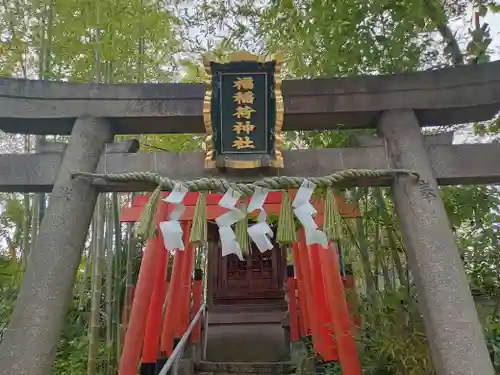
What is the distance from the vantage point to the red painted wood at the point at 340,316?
13.8 feet

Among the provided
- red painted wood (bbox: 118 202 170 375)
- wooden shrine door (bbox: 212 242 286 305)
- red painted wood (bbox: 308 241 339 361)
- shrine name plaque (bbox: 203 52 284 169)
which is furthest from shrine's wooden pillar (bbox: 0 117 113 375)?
wooden shrine door (bbox: 212 242 286 305)

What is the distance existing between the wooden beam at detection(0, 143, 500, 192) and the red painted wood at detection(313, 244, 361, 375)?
1.73 metres

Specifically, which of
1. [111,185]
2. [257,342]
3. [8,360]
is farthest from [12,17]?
[257,342]

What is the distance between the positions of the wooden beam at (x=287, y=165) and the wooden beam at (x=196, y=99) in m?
0.30

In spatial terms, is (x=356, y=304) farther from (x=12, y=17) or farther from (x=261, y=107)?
(x=12, y=17)

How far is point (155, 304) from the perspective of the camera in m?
5.96

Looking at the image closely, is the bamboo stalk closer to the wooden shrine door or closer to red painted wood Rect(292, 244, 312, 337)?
red painted wood Rect(292, 244, 312, 337)

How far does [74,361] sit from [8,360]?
3244 millimetres

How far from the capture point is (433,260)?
2963 millimetres

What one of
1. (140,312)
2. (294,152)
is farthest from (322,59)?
(140,312)

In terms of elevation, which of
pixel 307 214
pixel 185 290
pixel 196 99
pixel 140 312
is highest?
pixel 196 99

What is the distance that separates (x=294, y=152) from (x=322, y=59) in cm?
110

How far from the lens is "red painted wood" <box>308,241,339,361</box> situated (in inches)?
210

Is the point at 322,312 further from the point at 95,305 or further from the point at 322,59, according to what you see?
the point at 322,59
